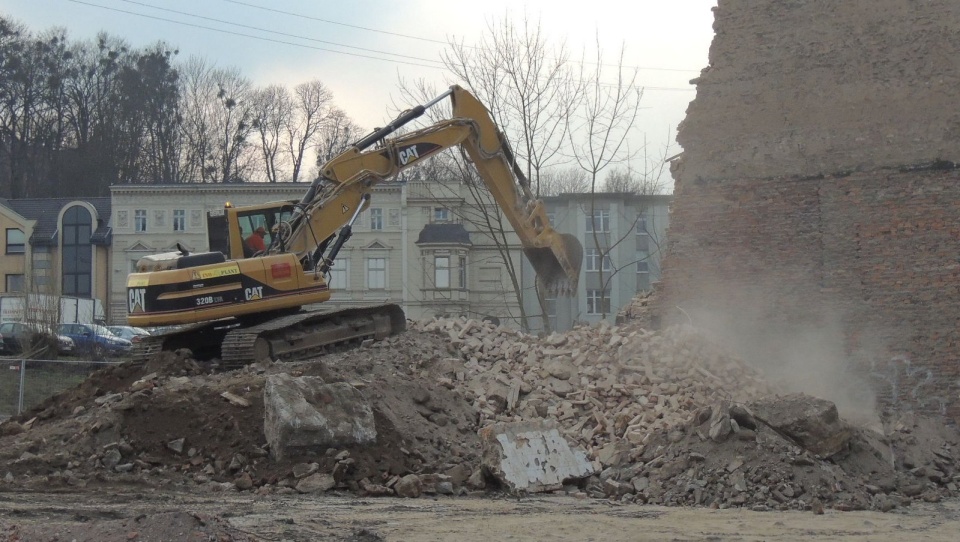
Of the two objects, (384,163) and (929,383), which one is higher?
(384,163)

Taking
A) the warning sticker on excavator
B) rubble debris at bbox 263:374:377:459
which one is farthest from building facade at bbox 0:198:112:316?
rubble debris at bbox 263:374:377:459

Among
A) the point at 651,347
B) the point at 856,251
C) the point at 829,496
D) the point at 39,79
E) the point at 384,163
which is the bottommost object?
the point at 829,496

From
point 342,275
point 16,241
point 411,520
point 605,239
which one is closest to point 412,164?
point 411,520

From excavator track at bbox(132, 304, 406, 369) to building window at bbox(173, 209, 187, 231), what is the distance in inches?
1469

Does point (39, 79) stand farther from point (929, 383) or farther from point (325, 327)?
point (929, 383)

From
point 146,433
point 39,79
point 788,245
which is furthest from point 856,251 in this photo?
point 39,79

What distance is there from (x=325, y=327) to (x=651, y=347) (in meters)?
4.59

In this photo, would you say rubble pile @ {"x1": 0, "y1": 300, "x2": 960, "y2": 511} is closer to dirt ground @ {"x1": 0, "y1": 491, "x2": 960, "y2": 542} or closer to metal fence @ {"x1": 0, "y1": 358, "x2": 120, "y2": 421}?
dirt ground @ {"x1": 0, "y1": 491, "x2": 960, "y2": 542}

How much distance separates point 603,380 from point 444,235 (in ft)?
118

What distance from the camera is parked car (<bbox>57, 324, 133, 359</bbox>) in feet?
97.3

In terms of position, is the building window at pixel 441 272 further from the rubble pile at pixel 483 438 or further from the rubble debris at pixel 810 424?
the rubble debris at pixel 810 424

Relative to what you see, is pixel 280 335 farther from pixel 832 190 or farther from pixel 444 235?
pixel 444 235

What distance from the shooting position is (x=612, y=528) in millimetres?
8859

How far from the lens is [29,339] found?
29.4m
